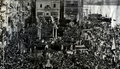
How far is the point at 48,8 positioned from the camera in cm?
298

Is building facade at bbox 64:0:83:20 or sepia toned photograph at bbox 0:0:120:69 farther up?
building facade at bbox 64:0:83:20

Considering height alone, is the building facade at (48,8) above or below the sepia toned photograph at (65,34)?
above

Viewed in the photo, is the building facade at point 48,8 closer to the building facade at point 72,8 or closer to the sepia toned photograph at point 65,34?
the sepia toned photograph at point 65,34

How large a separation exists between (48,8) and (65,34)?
394 mm

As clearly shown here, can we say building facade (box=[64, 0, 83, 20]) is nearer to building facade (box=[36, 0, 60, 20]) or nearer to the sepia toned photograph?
the sepia toned photograph

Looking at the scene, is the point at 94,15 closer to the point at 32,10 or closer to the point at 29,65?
the point at 32,10

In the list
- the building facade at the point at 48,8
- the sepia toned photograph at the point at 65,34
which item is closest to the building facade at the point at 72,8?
the sepia toned photograph at the point at 65,34

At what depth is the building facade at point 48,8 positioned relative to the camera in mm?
2975

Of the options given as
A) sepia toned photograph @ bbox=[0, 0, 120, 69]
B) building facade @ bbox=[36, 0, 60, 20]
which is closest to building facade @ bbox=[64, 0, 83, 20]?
sepia toned photograph @ bbox=[0, 0, 120, 69]

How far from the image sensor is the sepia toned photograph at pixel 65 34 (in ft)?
9.80

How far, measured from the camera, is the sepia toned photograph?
2.99 m

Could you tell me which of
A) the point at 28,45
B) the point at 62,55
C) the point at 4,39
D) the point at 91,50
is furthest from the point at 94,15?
the point at 4,39

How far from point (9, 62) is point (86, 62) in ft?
3.24

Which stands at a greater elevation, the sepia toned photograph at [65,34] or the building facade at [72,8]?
the building facade at [72,8]
